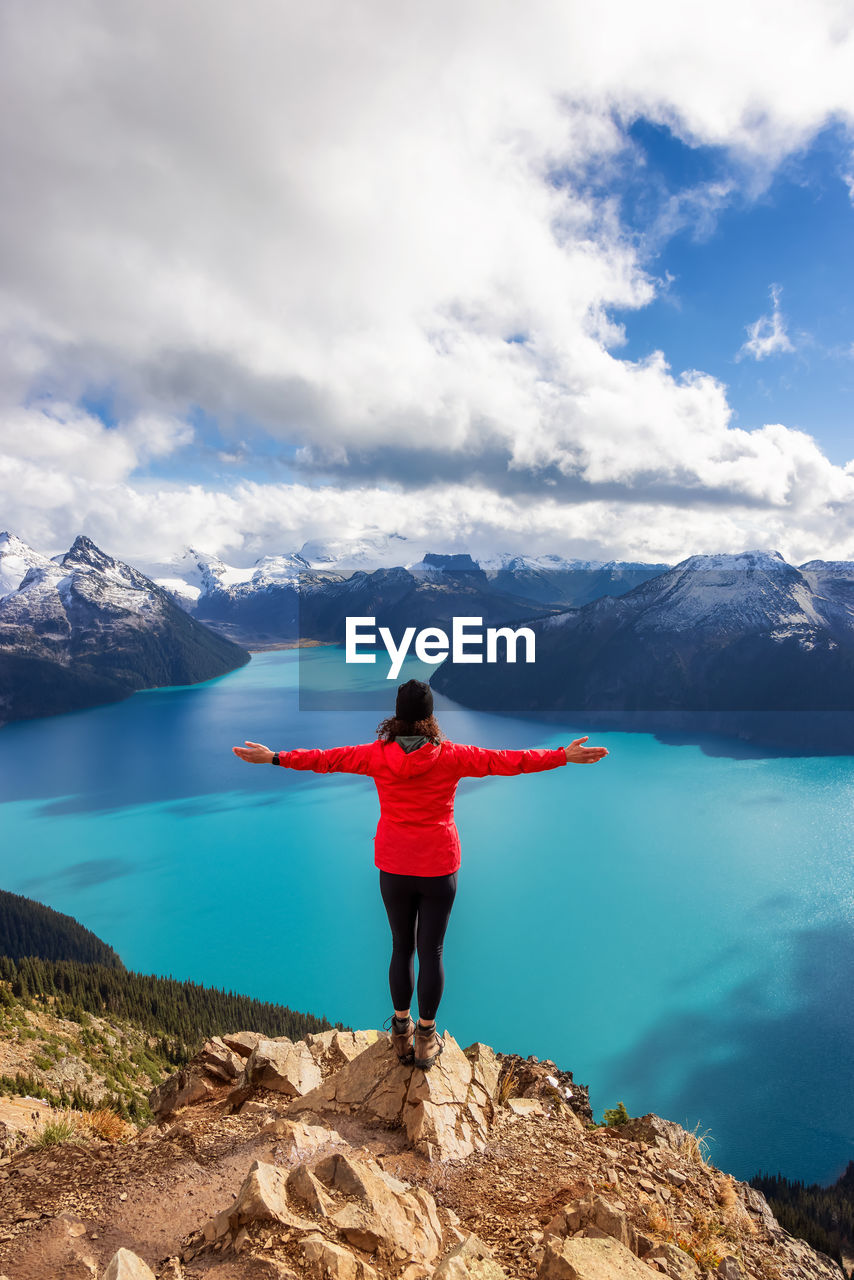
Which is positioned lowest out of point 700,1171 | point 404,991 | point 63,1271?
point 700,1171

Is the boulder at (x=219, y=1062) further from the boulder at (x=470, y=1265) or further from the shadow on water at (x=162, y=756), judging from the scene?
the shadow on water at (x=162, y=756)

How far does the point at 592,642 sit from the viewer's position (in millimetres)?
114438

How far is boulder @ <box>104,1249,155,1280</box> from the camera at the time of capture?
261cm

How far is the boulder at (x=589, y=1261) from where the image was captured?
2.96 metres

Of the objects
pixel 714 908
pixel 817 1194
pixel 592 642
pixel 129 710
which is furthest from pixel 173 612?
pixel 817 1194

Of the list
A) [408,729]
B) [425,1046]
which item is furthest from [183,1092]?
[408,729]

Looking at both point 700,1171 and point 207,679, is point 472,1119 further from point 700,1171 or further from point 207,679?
point 207,679

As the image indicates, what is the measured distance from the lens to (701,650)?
342 ft

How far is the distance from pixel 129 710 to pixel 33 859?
81.9 metres

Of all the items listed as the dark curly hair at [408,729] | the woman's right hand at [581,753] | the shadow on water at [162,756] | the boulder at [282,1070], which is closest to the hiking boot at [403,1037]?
the boulder at [282,1070]

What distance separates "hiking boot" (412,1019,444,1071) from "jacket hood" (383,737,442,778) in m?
2.20

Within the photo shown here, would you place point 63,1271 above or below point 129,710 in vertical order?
above

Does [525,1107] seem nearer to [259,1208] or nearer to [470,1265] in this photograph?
[470,1265]

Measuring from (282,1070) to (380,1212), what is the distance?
319cm
